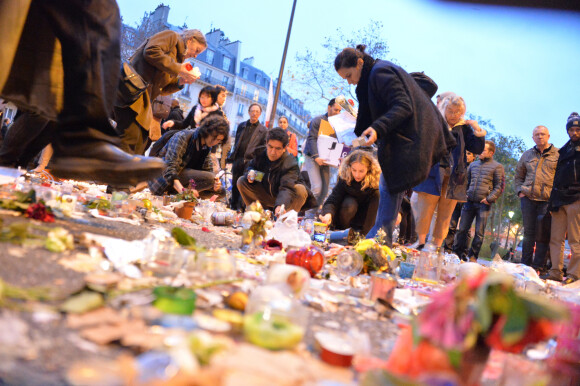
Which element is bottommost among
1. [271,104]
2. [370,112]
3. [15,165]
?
[15,165]

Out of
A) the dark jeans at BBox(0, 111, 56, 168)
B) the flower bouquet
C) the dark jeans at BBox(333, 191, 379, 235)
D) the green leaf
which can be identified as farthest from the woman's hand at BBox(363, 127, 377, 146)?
the flower bouquet

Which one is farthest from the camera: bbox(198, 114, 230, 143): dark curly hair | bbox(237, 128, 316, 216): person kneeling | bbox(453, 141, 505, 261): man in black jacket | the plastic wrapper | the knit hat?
bbox(453, 141, 505, 261): man in black jacket

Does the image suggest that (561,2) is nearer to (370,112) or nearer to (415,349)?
(370,112)

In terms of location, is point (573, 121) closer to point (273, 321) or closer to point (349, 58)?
point (349, 58)

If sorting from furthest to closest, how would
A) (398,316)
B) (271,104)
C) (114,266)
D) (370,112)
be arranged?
(271,104), (370,112), (398,316), (114,266)

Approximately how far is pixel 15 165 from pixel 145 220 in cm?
97

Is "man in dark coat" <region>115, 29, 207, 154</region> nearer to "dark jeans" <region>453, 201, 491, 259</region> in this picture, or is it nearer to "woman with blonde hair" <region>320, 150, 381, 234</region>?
"woman with blonde hair" <region>320, 150, 381, 234</region>

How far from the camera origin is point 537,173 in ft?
22.1

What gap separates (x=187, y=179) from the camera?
596 centimetres

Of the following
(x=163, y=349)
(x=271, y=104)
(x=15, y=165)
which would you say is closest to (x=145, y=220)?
(x=15, y=165)

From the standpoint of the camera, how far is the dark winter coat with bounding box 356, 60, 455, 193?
3.83 metres

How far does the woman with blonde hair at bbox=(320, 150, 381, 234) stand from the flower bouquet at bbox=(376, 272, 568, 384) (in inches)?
172

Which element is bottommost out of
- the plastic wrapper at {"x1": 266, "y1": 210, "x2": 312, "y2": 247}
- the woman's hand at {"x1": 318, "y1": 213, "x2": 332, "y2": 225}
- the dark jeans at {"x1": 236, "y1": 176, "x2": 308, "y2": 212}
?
the plastic wrapper at {"x1": 266, "y1": 210, "x2": 312, "y2": 247}

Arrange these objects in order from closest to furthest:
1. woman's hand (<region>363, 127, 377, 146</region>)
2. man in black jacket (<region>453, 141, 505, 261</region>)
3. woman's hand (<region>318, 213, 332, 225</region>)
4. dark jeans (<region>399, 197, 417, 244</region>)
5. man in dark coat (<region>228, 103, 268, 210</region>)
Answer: woman's hand (<region>363, 127, 377, 146</region>)
woman's hand (<region>318, 213, 332, 225</region>)
man in black jacket (<region>453, 141, 505, 261</region>)
dark jeans (<region>399, 197, 417, 244</region>)
man in dark coat (<region>228, 103, 268, 210</region>)
